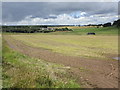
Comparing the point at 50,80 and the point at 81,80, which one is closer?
the point at 50,80

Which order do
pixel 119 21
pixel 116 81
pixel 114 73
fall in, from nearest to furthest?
pixel 116 81
pixel 114 73
pixel 119 21

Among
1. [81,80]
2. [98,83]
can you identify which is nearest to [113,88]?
[98,83]

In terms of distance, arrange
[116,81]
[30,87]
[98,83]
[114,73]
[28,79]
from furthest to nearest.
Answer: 1. [114,73]
2. [116,81]
3. [98,83]
4. [28,79]
5. [30,87]

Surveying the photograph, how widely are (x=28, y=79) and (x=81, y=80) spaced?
3064 millimetres

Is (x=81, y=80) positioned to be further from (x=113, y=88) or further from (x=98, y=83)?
(x=113, y=88)

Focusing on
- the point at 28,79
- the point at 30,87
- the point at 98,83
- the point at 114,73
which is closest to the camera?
the point at 30,87

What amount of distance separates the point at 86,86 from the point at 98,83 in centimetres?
100

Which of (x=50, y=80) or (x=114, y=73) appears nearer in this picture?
(x=50, y=80)

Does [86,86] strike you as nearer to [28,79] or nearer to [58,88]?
[58,88]

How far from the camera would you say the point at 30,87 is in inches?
357

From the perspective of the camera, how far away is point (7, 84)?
33.4 ft

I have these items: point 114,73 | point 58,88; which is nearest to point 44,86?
point 58,88

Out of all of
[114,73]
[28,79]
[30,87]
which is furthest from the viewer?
[114,73]

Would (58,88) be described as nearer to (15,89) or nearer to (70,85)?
(70,85)
